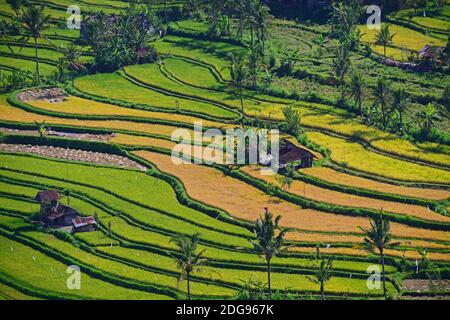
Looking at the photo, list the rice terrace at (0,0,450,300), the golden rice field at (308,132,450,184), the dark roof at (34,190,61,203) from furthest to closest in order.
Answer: the golden rice field at (308,132,450,184)
the dark roof at (34,190,61,203)
the rice terrace at (0,0,450,300)

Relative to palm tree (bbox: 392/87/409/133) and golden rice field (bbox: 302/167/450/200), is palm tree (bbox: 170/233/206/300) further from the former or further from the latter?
palm tree (bbox: 392/87/409/133)

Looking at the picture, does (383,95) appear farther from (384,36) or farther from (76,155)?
(76,155)

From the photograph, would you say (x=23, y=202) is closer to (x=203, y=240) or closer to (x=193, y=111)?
(x=203, y=240)

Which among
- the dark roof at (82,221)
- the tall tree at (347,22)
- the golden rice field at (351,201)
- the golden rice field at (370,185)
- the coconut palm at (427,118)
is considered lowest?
the dark roof at (82,221)

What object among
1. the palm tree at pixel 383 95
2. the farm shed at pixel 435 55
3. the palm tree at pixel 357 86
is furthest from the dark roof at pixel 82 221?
the farm shed at pixel 435 55

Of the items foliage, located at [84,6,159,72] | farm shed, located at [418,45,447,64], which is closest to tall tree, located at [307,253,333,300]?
farm shed, located at [418,45,447,64]

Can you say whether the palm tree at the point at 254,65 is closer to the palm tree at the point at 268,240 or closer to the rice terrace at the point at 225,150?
the rice terrace at the point at 225,150
